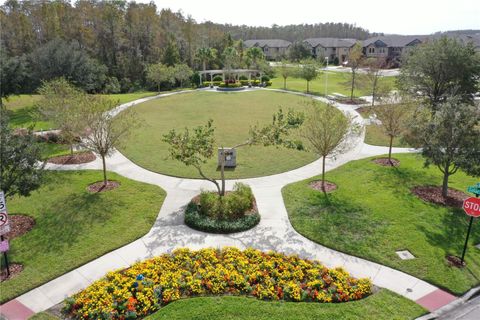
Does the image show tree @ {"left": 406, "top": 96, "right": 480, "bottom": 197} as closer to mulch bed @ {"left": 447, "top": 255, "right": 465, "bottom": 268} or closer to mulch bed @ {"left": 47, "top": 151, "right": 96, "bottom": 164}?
mulch bed @ {"left": 447, "top": 255, "right": 465, "bottom": 268}

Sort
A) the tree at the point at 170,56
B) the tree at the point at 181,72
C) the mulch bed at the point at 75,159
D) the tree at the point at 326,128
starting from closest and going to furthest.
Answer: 1. the tree at the point at 326,128
2. the mulch bed at the point at 75,159
3. the tree at the point at 181,72
4. the tree at the point at 170,56

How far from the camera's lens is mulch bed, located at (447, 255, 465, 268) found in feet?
36.0

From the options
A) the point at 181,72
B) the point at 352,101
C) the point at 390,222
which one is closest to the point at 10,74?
the point at 181,72

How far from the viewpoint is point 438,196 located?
1570 cm

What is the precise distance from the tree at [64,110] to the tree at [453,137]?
1556cm

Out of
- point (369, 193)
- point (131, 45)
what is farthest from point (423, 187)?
point (131, 45)

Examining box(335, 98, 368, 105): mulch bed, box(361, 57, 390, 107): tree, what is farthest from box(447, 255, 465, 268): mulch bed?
box(335, 98, 368, 105): mulch bed

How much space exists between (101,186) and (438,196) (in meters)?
15.8

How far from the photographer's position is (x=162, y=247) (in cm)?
1215

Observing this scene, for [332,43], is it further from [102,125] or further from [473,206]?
[473,206]

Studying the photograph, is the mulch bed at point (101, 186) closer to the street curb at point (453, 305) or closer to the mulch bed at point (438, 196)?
the street curb at point (453, 305)

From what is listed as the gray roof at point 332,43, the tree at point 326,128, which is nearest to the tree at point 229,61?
the gray roof at point 332,43

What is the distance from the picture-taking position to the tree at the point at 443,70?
91.5ft

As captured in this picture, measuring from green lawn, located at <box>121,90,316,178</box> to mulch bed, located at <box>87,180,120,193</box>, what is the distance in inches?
77.5
